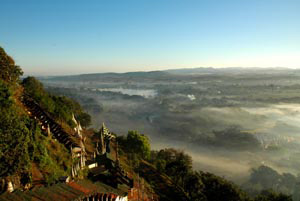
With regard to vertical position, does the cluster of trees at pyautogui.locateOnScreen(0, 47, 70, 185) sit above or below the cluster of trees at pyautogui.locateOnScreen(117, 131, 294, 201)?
above

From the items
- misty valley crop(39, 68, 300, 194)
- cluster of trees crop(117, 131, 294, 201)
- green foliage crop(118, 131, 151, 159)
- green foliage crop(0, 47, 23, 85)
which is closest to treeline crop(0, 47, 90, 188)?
green foliage crop(0, 47, 23, 85)

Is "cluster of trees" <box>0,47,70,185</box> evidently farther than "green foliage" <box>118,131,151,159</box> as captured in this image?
No

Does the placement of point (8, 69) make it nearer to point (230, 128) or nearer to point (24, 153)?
point (24, 153)

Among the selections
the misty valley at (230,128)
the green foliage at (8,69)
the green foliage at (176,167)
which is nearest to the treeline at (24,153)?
the green foliage at (8,69)

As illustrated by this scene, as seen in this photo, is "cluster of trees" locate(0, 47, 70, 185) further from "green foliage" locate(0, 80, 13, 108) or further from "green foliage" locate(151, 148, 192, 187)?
"green foliage" locate(151, 148, 192, 187)

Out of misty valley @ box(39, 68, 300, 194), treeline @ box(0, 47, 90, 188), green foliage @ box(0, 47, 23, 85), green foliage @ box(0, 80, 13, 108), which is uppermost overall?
green foliage @ box(0, 47, 23, 85)

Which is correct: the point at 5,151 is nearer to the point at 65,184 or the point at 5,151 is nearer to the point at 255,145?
the point at 65,184

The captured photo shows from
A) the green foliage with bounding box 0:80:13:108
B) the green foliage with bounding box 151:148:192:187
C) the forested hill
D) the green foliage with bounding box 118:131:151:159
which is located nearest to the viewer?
the forested hill
